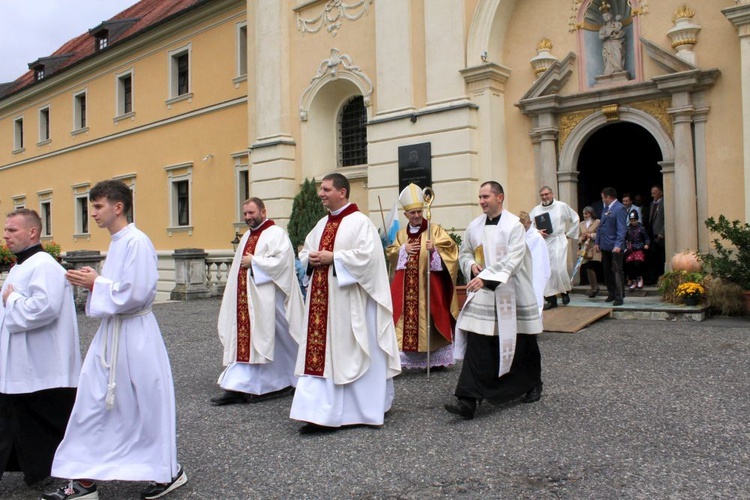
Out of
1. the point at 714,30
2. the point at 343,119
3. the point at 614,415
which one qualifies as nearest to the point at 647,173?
the point at 714,30

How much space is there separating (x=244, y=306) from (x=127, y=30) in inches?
954

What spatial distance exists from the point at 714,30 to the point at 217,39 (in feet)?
47.9

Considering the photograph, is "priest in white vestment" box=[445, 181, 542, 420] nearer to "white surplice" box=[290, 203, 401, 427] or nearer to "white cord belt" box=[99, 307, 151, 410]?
"white surplice" box=[290, 203, 401, 427]

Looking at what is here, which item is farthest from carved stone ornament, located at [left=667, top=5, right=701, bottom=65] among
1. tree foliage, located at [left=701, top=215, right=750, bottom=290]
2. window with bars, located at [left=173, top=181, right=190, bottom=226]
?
window with bars, located at [left=173, top=181, right=190, bottom=226]

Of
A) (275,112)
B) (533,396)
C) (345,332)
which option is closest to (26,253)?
(345,332)

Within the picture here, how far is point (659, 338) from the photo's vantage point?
8.40m

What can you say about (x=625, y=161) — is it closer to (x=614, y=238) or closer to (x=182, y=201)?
(x=614, y=238)

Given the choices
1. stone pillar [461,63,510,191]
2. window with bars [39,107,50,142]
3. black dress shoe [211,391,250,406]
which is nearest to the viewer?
black dress shoe [211,391,250,406]

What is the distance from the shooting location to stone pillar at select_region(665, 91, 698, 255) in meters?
11.0

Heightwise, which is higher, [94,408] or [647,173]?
[647,173]

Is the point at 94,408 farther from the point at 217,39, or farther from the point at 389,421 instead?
the point at 217,39

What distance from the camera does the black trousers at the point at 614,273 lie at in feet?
34.4

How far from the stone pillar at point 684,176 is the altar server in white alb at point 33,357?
9.51 meters

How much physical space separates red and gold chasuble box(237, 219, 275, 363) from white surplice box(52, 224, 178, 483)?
249cm
